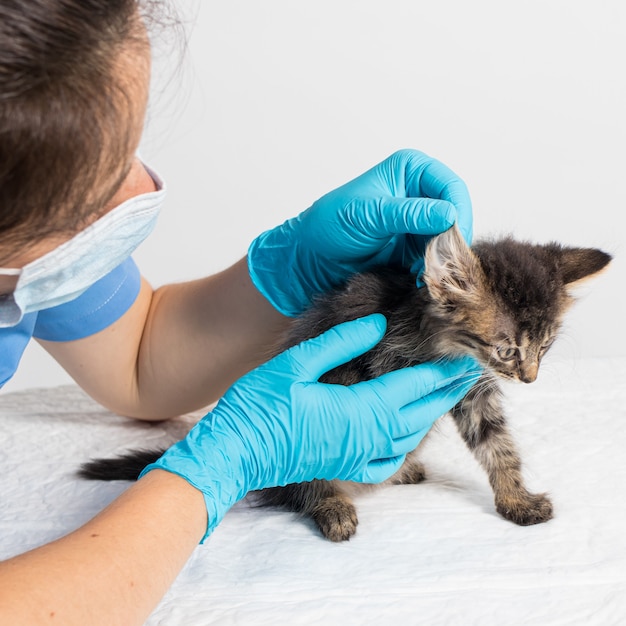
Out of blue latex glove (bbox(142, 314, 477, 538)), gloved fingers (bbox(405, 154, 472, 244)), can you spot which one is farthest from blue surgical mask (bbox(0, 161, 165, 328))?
gloved fingers (bbox(405, 154, 472, 244))

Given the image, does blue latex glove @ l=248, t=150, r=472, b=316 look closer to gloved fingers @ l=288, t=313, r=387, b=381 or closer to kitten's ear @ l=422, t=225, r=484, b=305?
kitten's ear @ l=422, t=225, r=484, b=305

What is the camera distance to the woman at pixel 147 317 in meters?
0.90

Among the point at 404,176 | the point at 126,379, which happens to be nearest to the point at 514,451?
the point at 404,176

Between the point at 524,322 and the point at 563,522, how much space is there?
0.41 m

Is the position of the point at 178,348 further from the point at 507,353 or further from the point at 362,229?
the point at 507,353

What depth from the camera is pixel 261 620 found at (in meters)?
1.23

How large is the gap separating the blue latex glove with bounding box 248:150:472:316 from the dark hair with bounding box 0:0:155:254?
0.66 meters

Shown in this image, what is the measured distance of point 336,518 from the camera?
1499 mm

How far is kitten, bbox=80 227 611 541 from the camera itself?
4.89 feet

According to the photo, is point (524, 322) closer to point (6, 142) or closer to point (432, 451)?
point (432, 451)

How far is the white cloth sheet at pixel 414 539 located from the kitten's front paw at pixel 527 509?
0.02 meters

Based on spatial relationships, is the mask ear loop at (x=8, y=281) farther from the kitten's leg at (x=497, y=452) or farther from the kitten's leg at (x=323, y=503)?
the kitten's leg at (x=497, y=452)

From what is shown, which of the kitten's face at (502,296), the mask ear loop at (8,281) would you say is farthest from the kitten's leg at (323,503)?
the mask ear loop at (8,281)

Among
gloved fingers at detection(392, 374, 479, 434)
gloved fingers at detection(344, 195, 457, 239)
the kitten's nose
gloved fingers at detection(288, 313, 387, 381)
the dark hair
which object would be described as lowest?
gloved fingers at detection(392, 374, 479, 434)
